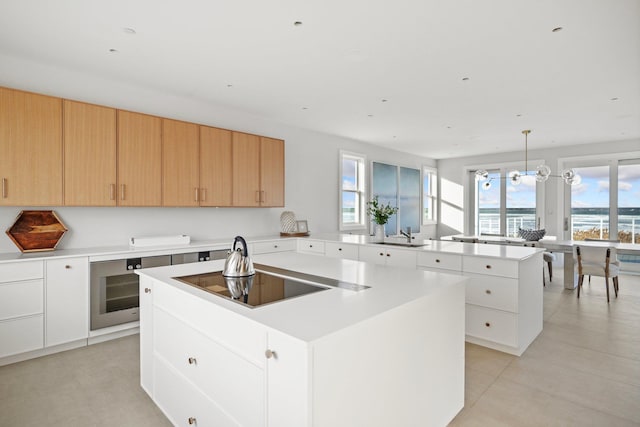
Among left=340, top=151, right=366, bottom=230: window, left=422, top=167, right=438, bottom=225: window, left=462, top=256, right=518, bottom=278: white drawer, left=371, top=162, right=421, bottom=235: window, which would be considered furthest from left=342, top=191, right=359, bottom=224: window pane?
left=462, top=256, right=518, bottom=278: white drawer

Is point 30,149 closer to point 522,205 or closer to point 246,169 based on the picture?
point 246,169

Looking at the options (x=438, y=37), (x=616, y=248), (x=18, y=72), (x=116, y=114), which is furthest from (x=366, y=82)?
(x=616, y=248)

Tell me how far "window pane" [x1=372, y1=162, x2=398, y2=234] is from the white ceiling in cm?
233

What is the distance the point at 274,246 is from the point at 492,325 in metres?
2.67

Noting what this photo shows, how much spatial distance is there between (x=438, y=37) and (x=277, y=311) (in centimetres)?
245

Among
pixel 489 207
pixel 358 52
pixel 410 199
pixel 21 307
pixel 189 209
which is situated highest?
pixel 358 52

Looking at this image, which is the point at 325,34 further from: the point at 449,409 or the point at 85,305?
the point at 85,305


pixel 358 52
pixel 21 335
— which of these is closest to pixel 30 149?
pixel 21 335

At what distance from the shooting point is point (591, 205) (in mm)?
7027

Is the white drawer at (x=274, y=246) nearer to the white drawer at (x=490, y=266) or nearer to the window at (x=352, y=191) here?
the window at (x=352, y=191)

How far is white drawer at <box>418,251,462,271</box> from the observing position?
327 centimetres

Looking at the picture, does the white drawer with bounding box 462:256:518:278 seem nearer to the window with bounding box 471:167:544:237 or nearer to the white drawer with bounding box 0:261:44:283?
the white drawer with bounding box 0:261:44:283

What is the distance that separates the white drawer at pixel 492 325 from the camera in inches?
116

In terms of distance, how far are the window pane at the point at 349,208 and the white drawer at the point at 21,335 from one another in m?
4.64
